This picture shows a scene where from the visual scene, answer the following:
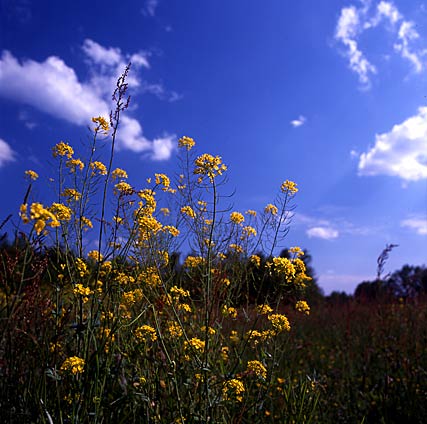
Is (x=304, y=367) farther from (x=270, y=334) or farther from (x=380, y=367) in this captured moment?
(x=270, y=334)

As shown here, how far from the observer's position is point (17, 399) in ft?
9.02

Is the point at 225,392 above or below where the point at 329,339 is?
below

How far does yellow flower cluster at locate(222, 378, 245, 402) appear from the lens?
2.63m

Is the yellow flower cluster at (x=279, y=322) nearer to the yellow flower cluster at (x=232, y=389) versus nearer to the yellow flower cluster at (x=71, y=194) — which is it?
the yellow flower cluster at (x=232, y=389)

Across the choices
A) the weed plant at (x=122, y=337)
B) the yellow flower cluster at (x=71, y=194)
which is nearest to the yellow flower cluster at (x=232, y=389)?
the weed plant at (x=122, y=337)

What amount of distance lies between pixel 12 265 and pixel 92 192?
0.75 meters

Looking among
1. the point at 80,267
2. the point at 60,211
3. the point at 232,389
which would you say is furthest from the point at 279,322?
the point at 60,211

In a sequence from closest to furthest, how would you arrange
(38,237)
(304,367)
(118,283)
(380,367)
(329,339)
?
(38,237) < (118,283) < (380,367) < (304,367) < (329,339)

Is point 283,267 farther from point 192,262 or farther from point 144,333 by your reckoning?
point 144,333

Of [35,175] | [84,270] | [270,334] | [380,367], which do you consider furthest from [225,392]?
[380,367]

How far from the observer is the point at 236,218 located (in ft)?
11.1

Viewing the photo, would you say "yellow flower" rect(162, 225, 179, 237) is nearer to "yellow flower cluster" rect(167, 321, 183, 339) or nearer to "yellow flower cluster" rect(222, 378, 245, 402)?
"yellow flower cluster" rect(167, 321, 183, 339)

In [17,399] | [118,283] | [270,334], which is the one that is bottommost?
[17,399]

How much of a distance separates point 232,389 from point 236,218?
120 centimetres
